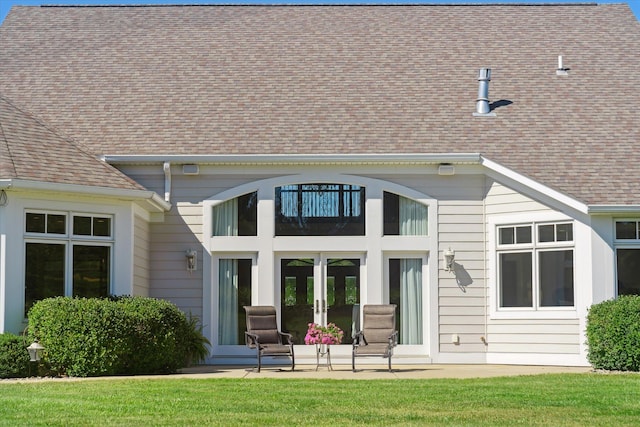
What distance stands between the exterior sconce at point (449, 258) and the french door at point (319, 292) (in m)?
1.51

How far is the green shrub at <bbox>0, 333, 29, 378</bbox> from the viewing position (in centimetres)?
1451

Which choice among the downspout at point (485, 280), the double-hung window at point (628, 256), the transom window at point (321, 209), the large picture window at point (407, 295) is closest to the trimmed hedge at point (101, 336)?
the transom window at point (321, 209)

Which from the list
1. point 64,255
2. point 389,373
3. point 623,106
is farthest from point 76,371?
point 623,106

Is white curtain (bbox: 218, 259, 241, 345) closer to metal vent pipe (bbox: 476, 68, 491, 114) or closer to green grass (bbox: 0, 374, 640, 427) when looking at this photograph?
green grass (bbox: 0, 374, 640, 427)

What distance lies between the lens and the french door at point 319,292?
18453 millimetres

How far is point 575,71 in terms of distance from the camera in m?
20.6

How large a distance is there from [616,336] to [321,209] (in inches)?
222

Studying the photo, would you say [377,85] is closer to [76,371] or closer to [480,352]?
[480,352]

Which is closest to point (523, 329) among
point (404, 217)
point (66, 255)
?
point (404, 217)

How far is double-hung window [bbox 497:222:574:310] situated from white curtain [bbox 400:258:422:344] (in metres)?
1.40

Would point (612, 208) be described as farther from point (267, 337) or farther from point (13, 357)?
point (13, 357)

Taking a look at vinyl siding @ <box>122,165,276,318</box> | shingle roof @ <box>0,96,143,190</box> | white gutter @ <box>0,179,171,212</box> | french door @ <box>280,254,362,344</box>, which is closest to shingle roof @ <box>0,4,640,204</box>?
vinyl siding @ <box>122,165,276,318</box>

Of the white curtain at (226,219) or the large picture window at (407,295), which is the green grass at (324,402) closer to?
the large picture window at (407,295)

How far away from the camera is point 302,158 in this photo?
18219 mm
